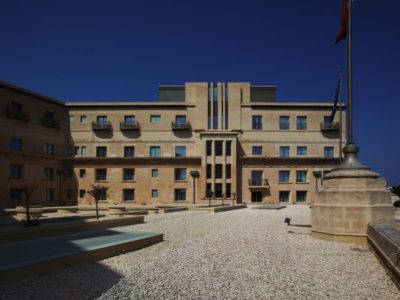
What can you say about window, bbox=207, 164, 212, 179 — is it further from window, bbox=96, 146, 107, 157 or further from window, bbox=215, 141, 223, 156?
window, bbox=96, 146, 107, 157

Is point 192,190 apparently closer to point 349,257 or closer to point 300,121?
point 300,121

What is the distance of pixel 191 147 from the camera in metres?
44.5

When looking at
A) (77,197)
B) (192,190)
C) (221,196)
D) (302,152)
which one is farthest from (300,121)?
(77,197)

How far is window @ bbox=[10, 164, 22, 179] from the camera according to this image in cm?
3623

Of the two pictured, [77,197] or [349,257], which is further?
[77,197]

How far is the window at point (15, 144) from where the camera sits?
36831mm

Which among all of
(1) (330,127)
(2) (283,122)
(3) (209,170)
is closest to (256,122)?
(2) (283,122)

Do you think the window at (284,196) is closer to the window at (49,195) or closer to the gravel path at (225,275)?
the window at (49,195)

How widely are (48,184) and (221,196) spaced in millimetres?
23750

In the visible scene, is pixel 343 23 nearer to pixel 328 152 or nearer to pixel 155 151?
pixel 328 152

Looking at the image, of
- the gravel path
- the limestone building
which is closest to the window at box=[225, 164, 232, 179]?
the limestone building

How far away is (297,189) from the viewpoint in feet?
143

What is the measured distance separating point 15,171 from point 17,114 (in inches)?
277

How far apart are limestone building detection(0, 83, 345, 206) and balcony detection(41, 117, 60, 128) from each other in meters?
0.15
